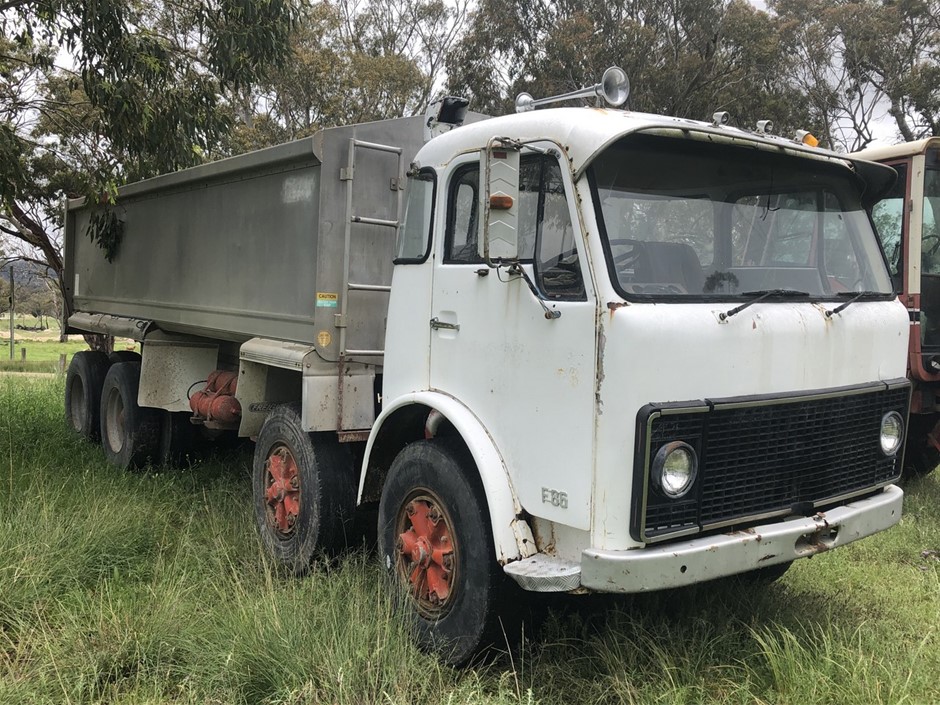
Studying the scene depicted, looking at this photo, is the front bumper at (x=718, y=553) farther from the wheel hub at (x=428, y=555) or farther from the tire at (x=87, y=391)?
the tire at (x=87, y=391)

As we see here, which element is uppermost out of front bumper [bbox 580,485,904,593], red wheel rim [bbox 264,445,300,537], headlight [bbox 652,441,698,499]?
headlight [bbox 652,441,698,499]

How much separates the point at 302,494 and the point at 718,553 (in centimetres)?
252

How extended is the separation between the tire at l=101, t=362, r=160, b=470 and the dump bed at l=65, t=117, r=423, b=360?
85 centimetres

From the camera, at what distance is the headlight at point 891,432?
397 cm

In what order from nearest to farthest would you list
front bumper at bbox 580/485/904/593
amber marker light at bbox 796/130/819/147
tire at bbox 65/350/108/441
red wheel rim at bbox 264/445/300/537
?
front bumper at bbox 580/485/904/593 < amber marker light at bbox 796/130/819/147 < red wheel rim at bbox 264/445/300/537 < tire at bbox 65/350/108/441

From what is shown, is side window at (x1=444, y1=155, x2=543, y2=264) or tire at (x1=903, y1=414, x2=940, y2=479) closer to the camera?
side window at (x1=444, y1=155, x2=543, y2=264)

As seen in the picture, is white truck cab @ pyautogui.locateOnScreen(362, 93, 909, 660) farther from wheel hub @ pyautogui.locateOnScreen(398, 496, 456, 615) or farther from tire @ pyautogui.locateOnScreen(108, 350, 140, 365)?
tire @ pyautogui.locateOnScreen(108, 350, 140, 365)

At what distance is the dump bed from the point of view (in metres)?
4.67

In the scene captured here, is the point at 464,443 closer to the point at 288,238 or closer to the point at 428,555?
the point at 428,555

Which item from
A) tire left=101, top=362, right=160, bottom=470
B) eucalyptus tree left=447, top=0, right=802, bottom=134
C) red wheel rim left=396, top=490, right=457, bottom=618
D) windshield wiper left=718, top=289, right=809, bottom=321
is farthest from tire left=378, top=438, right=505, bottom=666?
eucalyptus tree left=447, top=0, right=802, bottom=134

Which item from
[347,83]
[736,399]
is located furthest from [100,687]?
[347,83]

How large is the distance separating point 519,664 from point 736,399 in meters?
1.56

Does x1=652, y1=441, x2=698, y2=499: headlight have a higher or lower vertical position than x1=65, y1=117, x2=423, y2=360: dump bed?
lower

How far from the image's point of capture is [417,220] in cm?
420
